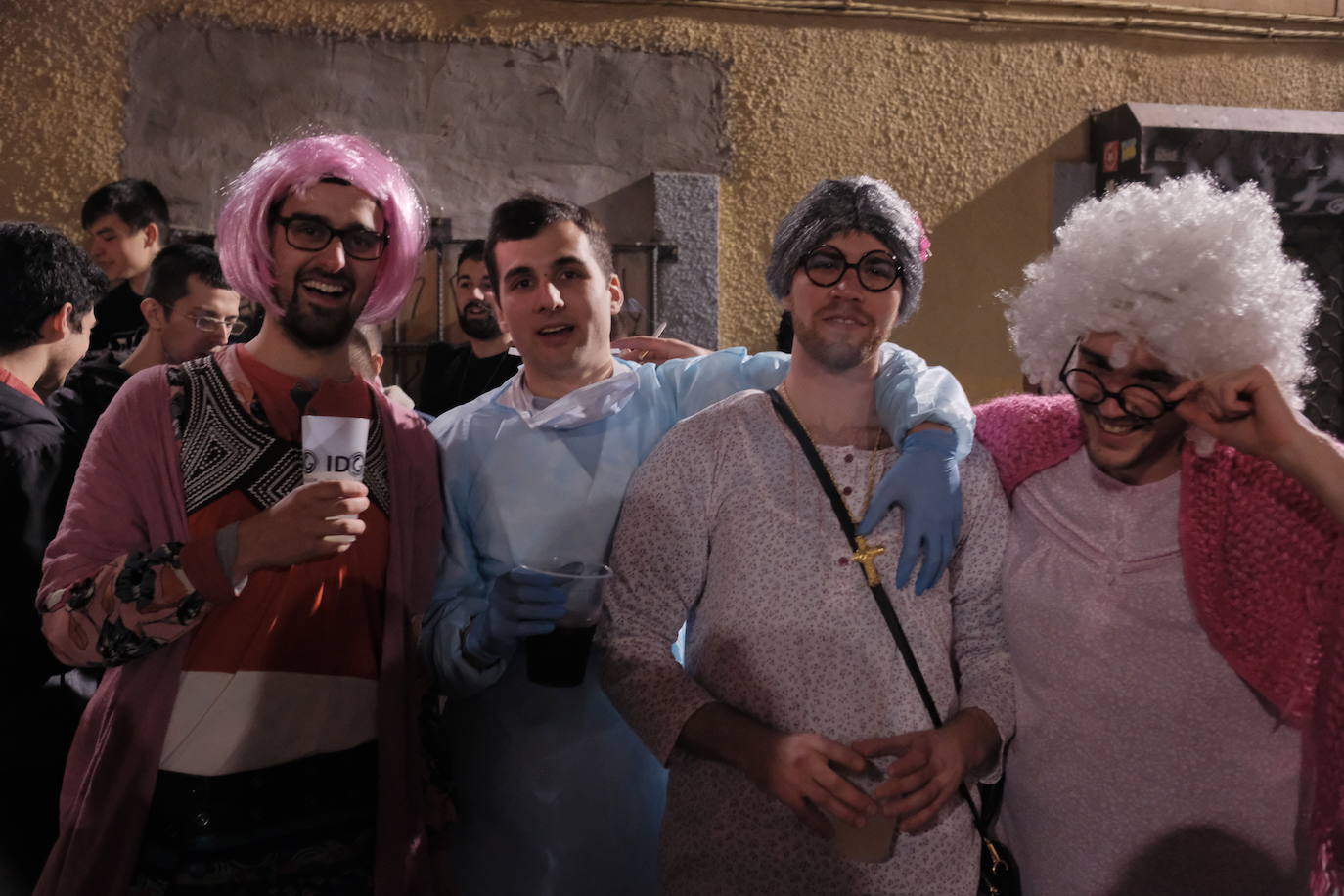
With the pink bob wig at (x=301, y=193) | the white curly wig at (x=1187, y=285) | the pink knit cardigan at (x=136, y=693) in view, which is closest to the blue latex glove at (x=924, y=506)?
the white curly wig at (x=1187, y=285)

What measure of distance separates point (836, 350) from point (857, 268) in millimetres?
183

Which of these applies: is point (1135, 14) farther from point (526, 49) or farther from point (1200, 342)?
point (1200, 342)

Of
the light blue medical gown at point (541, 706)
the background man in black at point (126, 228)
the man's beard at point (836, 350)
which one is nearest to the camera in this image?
the man's beard at point (836, 350)

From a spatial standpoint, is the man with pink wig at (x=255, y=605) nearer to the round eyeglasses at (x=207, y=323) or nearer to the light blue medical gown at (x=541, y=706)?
the light blue medical gown at (x=541, y=706)

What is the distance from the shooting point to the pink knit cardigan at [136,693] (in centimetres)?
186

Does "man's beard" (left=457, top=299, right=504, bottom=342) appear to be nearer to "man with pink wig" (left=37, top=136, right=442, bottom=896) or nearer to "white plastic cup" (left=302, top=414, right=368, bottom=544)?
"man with pink wig" (left=37, top=136, right=442, bottom=896)

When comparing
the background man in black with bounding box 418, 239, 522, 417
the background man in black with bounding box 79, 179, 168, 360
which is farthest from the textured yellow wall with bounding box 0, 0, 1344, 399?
the background man in black with bounding box 418, 239, 522, 417

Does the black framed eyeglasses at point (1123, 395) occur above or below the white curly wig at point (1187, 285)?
below

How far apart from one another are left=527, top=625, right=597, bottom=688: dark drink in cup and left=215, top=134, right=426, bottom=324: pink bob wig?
0.78 m

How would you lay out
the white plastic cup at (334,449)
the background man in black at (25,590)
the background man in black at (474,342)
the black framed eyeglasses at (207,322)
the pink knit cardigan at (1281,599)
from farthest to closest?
the background man in black at (474,342) → the black framed eyeglasses at (207,322) → the background man in black at (25,590) → the pink knit cardigan at (1281,599) → the white plastic cup at (334,449)

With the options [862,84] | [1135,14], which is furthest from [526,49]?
[1135,14]

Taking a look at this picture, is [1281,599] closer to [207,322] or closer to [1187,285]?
[1187,285]

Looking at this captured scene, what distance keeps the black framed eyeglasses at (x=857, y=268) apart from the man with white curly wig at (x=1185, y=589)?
1.17ft

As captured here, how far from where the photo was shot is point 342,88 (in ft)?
18.2
